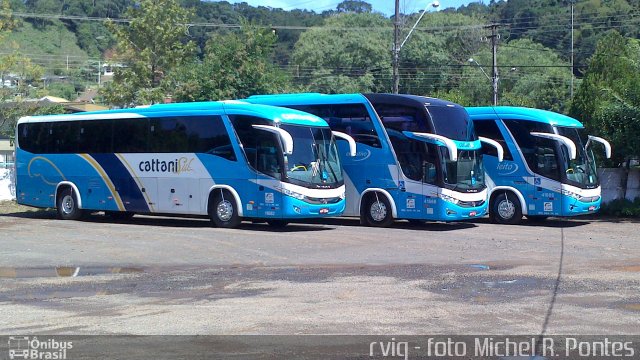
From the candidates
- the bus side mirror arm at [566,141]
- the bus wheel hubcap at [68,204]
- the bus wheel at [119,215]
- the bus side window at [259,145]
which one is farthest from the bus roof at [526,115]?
the bus wheel hubcap at [68,204]

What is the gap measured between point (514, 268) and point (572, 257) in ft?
7.16

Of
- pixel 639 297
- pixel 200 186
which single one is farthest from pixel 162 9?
pixel 639 297

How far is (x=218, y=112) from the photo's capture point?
22141 mm

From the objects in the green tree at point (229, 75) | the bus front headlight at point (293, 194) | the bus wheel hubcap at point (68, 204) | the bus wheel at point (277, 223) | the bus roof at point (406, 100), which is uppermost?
the green tree at point (229, 75)

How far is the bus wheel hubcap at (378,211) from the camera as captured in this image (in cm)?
2262

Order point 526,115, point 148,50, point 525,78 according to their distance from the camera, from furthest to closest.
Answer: point 525,78
point 148,50
point 526,115

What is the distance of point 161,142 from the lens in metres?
23.5

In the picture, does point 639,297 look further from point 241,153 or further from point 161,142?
point 161,142

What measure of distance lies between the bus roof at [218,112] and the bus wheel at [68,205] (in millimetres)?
2293

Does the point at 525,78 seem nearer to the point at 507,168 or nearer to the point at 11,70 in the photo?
the point at 11,70

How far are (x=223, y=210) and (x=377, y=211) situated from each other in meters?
4.18

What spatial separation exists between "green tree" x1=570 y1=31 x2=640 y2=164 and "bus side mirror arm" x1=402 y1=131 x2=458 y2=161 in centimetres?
728

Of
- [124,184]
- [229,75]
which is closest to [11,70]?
[229,75]

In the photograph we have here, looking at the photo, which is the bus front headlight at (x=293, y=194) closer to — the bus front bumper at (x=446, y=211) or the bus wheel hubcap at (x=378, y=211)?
the bus wheel hubcap at (x=378, y=211)
